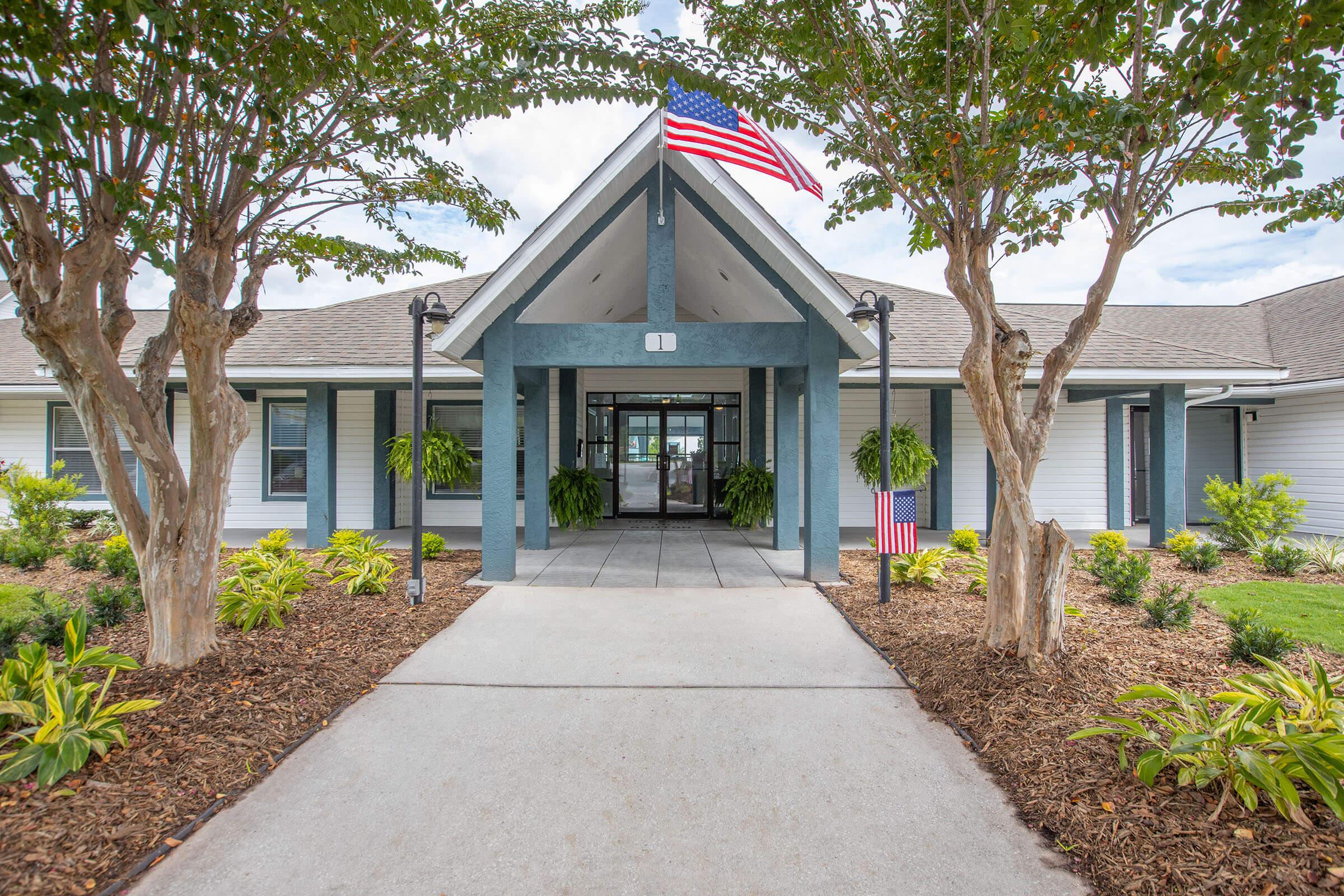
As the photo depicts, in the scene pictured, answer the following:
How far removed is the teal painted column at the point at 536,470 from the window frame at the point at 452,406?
90.3 inches

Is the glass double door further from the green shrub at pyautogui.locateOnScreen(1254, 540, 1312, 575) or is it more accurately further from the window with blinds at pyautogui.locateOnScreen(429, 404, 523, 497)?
the green shrub at pyautogui.locateOnScreen(1254, 540, 1312, 575)

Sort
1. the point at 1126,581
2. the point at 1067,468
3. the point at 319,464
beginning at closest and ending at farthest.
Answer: the point at 1126,581 → the point at 319,464 → the point at 1067,468

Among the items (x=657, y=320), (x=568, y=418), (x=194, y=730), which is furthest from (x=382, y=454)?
(x=194, y=730)

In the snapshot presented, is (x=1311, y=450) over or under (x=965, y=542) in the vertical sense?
over

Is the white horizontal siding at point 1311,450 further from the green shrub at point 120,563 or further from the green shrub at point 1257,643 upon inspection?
the green shrub at point 120,563

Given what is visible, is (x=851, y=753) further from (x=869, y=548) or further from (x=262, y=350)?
(x=262, y=350)

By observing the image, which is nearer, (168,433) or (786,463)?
(168,433)

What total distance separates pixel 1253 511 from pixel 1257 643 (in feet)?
18.2

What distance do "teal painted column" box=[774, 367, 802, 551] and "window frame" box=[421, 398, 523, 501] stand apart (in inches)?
190

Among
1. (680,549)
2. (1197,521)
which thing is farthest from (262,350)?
(1197,521)

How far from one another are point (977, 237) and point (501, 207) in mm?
3866

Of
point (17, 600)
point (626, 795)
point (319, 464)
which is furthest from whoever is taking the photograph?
point (319, 464)

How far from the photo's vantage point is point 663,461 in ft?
38.8

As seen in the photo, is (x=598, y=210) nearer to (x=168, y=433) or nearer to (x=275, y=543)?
(x=168, y=433)
